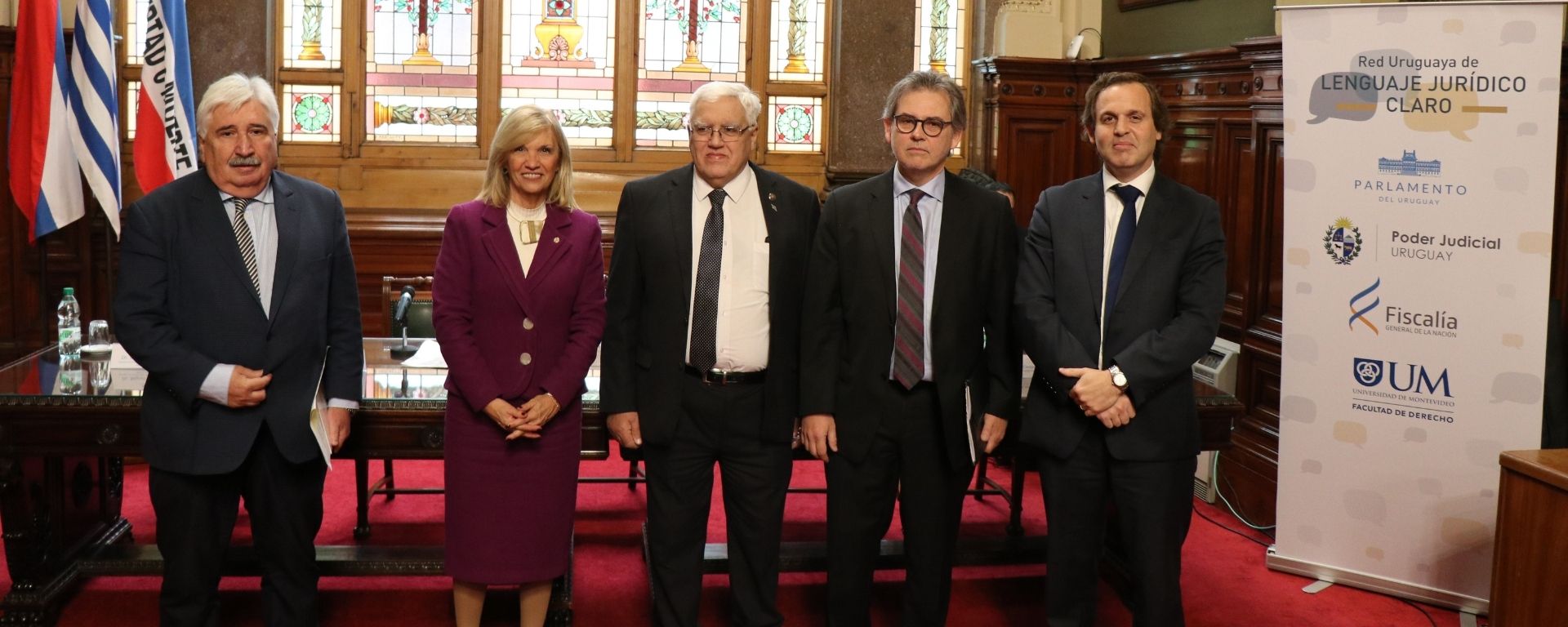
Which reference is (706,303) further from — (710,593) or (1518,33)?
(1518,33)

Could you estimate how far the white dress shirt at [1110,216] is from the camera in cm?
277

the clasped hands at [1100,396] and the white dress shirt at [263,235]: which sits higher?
the white dress shirt at [263,235]

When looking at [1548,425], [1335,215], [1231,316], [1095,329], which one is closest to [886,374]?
[1095,329]

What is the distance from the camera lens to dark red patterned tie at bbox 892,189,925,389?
9.06 feet

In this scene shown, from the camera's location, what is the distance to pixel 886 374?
2.77m

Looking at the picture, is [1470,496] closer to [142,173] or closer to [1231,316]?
[1231,316]

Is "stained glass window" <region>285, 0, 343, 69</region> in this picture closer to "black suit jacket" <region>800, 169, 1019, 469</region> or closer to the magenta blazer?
the magenta blazer

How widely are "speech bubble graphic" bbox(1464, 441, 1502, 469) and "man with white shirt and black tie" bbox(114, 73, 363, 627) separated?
10.2 ft

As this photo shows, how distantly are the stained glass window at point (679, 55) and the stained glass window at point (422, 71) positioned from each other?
0.85 metres

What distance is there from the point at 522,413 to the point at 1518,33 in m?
2.88

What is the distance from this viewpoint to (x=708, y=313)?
2.79 m

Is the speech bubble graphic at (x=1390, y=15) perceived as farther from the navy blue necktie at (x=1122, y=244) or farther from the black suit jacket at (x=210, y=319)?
the black suit jacket at (x=210, y=319)

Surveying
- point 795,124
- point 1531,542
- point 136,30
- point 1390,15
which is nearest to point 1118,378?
point 1531,542

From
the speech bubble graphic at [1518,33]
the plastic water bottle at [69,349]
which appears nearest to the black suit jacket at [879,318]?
the speech bubble graphic at [1518,33]
